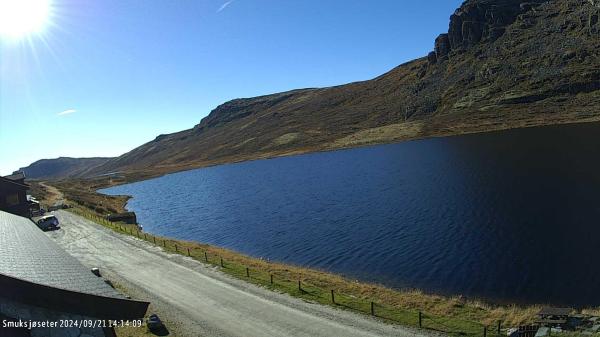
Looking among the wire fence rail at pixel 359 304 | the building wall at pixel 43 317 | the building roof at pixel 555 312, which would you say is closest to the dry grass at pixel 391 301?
the wire fence rail at pixel 359 304

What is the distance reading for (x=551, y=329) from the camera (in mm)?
23188

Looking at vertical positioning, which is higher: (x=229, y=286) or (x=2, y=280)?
(x=2, y=280)

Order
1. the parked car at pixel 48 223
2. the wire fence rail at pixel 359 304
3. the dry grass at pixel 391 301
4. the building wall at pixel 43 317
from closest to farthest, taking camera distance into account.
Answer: the building wall at pixel 43 317
the wire fence rail at pixel 359 304
the dry grass at pixel 391 301
the parked car at pixel 48 223

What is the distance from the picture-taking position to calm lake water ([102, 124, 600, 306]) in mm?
37750

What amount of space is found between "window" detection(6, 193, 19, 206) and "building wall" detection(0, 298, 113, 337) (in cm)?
6619

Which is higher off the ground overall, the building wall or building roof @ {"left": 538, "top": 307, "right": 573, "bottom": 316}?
the building wall

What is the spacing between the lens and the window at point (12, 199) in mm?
66125

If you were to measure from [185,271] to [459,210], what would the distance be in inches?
1555

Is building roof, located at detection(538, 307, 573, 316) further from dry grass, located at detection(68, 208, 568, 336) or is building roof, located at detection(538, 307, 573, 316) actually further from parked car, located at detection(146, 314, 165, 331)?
parked car, located at detection(146, 314, 165, 331)

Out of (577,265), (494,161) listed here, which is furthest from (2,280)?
(494,161)

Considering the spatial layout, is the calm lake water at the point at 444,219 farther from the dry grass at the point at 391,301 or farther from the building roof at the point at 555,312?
the building roof at the point at 555,312

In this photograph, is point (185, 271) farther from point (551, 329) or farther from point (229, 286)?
point (551, 329)

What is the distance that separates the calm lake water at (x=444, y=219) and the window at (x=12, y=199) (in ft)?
75.2

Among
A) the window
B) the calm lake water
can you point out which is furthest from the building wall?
the window
